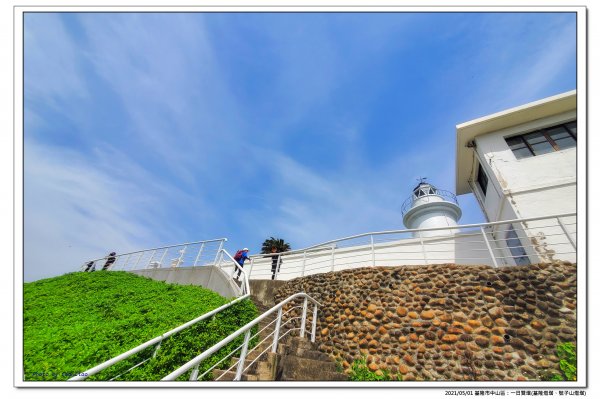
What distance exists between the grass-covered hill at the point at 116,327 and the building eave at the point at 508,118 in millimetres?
10460

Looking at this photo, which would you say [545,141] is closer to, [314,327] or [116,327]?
[314,327]

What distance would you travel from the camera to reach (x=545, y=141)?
28.0 ft

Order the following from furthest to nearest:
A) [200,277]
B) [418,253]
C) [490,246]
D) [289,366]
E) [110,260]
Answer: [110,260] → [200,277] → [418,253] → [490,246] → [289,366]

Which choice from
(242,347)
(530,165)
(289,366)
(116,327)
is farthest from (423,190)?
(116,327)

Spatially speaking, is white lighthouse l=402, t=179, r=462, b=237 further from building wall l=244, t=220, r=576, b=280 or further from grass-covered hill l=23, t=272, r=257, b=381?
grass-covered hill l=23, t=272, r=257, b=381

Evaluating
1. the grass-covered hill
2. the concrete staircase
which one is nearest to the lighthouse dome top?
the concrete staircase

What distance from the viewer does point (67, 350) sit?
4.05 metres

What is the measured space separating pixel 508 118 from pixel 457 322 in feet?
27.5

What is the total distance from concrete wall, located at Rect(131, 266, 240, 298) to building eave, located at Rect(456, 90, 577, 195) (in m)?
10.7

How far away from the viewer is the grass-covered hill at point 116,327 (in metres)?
3.64

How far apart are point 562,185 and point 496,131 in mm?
3298

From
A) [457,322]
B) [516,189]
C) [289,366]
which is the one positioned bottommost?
[289,366]

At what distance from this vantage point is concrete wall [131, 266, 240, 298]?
8781mm
